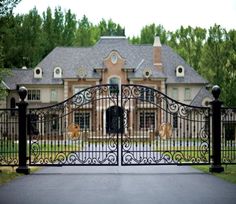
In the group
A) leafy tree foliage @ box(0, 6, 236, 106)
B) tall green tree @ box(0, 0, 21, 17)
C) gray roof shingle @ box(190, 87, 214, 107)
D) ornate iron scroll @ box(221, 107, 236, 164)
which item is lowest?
Result: ornate iron scroll @ box(221, 107, 236, 164)

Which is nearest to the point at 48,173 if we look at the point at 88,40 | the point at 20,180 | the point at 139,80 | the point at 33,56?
A: the point at 20,180

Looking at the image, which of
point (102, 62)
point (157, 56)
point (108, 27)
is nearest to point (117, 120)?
point (102, 62)

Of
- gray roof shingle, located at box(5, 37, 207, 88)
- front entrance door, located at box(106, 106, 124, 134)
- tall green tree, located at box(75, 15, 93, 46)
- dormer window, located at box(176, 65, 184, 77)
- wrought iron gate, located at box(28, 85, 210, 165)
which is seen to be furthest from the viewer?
tall green tree, located at box(75, 15, 93, 46)

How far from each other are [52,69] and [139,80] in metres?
9.03

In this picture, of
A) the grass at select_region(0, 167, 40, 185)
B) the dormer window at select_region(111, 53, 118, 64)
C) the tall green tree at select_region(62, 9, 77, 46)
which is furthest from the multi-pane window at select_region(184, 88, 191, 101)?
the grass at select_region(0, 167, 40, 185)

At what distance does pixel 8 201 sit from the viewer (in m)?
8.38

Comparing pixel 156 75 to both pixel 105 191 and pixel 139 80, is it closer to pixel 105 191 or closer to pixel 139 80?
pixel 139 80

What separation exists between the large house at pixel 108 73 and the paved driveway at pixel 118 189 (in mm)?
28803

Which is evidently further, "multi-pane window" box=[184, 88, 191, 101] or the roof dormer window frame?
the roof dormer window frame

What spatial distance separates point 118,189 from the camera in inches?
386

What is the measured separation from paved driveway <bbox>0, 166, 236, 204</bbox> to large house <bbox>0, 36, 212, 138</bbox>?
28803 mm

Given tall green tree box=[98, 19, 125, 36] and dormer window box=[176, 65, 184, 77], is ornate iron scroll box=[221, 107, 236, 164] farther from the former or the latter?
tall green tree box=[98, 19, 125, 36]

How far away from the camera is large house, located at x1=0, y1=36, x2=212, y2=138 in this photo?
41.6 meters

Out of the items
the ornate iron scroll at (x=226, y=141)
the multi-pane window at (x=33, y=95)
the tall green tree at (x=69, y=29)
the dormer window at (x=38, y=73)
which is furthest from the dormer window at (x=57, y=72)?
the ornate iron scroll at (x=226, y=141)
